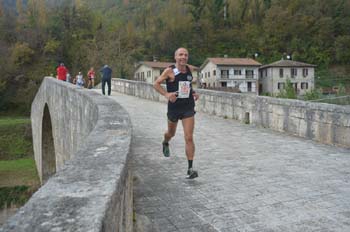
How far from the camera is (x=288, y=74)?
165ft

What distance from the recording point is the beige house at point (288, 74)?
Result: 50.2 meters

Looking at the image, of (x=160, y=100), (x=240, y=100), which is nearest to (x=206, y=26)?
(x=160, y=100)

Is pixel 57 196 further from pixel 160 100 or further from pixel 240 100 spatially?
pixel 160 100

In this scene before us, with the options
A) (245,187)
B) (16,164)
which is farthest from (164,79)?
(16,164)

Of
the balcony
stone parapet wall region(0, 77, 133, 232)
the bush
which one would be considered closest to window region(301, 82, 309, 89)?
the balcony

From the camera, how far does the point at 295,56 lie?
64438 millimetres

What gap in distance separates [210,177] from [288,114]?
12.7ft

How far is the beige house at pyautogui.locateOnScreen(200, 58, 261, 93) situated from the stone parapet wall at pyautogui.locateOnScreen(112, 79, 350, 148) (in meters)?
38.1

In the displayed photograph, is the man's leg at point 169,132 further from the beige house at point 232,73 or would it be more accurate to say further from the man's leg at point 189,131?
the beige house at point 232,73

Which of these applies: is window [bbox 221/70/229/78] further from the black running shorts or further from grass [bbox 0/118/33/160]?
the black running shorts

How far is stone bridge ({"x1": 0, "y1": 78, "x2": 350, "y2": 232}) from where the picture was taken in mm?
1802

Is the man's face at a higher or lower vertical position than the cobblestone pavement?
higher

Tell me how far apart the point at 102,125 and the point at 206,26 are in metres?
70.0

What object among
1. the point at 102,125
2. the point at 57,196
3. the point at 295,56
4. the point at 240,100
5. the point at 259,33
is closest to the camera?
the point at 57,196
